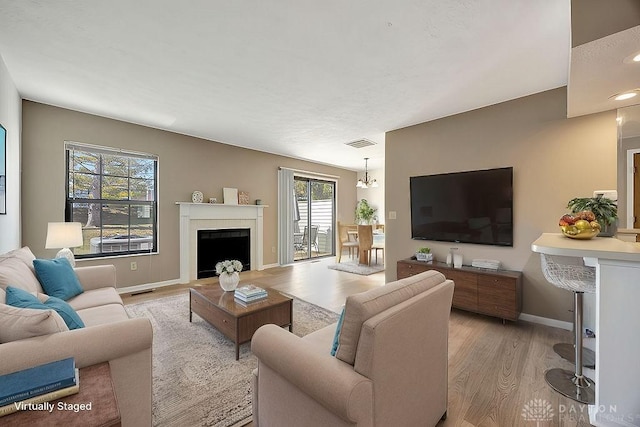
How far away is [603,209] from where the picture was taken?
247 centimetres

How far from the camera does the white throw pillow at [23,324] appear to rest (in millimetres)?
1137

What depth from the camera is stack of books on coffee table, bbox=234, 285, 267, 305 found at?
8.09 ft

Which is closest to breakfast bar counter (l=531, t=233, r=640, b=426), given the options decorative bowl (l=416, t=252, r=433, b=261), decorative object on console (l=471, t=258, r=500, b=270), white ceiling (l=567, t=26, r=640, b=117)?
white ceiling (l=567, t=26, r=640, b=117)

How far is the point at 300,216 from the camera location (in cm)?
693

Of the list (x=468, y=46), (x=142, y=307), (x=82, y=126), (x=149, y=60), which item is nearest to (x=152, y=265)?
(x=142, y=307)

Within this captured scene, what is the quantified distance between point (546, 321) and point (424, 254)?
57.0 inches

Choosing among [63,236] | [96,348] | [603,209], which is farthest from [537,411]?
[63,236]

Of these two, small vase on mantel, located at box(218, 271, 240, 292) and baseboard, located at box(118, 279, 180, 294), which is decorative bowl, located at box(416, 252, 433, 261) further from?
baseboard, located at box(118, 279, 180, 294)

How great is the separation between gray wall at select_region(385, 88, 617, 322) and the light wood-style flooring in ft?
2.06

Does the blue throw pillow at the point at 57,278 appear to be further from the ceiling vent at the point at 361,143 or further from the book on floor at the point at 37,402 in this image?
the ceiling vent at the point at 361,143

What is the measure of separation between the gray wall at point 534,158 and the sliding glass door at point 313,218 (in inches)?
147

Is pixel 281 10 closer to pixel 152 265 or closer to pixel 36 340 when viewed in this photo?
pixel 36 340

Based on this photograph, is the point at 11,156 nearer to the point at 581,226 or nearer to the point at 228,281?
the point at 228,281

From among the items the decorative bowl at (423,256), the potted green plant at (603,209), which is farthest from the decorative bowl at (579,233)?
the decorative bowl at (423,256)
